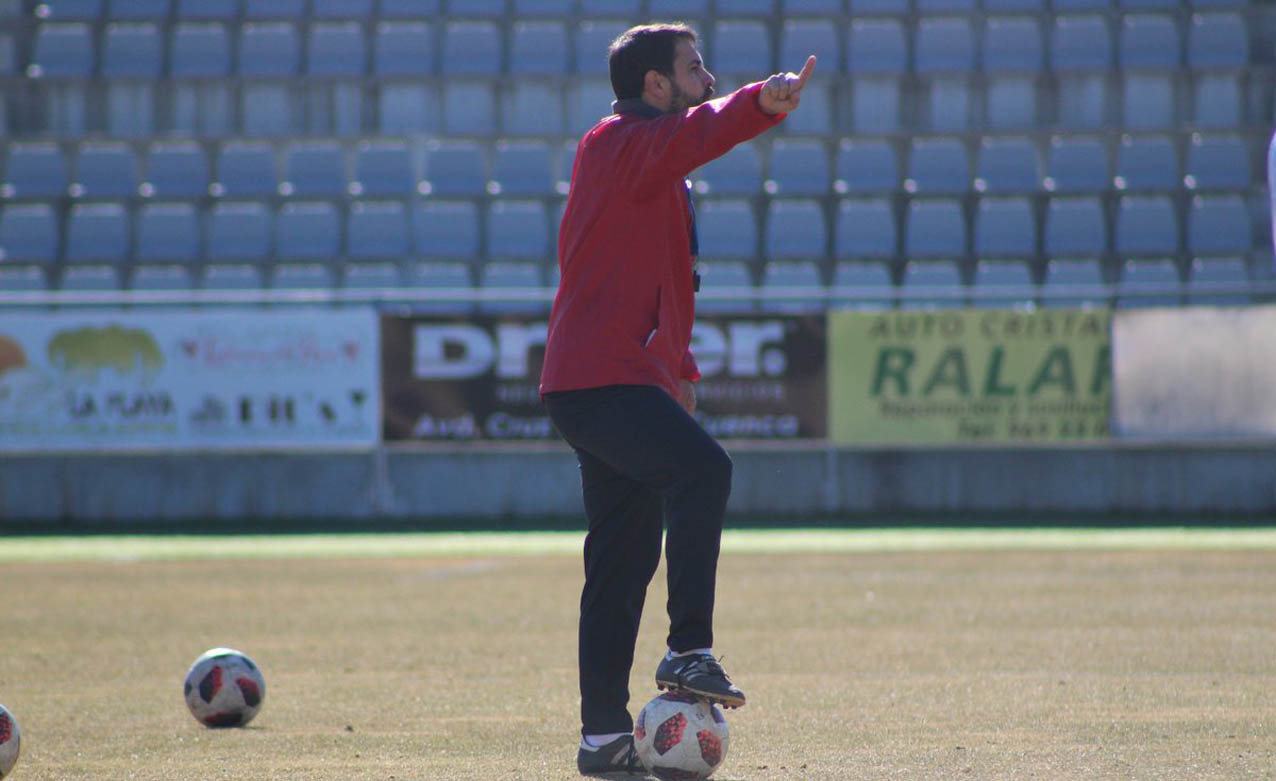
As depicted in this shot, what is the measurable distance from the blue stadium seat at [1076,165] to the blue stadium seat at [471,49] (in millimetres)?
6554

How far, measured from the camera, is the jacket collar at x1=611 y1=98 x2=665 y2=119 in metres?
4.55

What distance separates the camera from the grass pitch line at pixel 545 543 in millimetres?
13633

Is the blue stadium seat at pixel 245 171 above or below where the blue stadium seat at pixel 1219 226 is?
above

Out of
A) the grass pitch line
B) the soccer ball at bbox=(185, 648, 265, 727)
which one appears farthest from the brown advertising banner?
the soccer ball at bbox=(185, 648, 265, 727)

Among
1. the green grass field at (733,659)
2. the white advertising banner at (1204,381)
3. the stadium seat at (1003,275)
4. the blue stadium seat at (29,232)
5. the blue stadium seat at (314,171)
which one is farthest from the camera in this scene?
the blue stadium seat at (314,171)

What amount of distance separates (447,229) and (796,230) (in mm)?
3832

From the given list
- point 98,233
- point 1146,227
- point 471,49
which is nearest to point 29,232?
point 98,233

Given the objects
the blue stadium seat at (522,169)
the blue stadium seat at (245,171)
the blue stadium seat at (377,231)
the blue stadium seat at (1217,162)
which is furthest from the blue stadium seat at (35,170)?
the blue stadium seat at (1217,162)

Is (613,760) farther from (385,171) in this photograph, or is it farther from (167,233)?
(167,233)

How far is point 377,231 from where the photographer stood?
19000mm

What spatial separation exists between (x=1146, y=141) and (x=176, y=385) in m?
11.1

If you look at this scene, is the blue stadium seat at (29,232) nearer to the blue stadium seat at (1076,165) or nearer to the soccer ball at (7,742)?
the blue stadium seat at (1076,165)

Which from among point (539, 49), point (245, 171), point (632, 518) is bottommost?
point (632, 518)

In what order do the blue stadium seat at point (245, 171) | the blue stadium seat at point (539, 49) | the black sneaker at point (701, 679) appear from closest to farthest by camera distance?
the black sneaker at point (701, 679) < the blue stadium seat at point (245, 171) < the blue stadium seat at point (539, 49)
